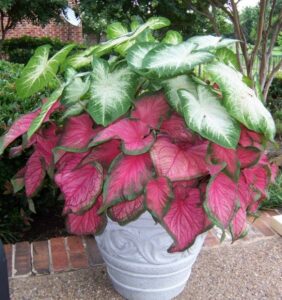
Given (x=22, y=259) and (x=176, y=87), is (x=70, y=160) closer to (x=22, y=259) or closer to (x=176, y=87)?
(x=176, y=87)

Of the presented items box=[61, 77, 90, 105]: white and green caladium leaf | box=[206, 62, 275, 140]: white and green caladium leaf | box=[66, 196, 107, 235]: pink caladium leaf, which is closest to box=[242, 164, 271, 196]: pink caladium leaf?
box=[206, 62, 275, 140]: white and green caladium leaf

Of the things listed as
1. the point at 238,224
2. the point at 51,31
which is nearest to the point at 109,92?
the point at 238,224

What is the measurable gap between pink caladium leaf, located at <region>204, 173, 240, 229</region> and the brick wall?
1291 centimetres

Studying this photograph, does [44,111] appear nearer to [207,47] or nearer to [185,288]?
[207,47]

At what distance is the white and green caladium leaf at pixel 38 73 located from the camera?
1561 mm

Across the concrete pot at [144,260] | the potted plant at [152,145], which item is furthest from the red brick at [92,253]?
the potted plant at [152,145]

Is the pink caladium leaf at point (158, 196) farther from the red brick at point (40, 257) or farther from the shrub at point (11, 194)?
the shrub at point (11, 194)

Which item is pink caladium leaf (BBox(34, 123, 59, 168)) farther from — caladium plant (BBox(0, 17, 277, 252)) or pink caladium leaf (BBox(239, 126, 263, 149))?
pink caladium leaf (BBox(239, 126, 263, 149))

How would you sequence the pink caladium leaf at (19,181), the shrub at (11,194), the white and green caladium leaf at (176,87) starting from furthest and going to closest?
the shrub at (11,194) → the pink caladium leaf at (19,181) → the white and green caladium leaf at (176,87)

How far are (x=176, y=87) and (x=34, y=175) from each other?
2.10ft

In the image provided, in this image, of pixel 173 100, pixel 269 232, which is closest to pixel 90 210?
pixel 173 100

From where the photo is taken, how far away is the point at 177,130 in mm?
1407

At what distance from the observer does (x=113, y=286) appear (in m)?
1.90

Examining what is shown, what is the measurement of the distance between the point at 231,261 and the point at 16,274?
1.06 meters
